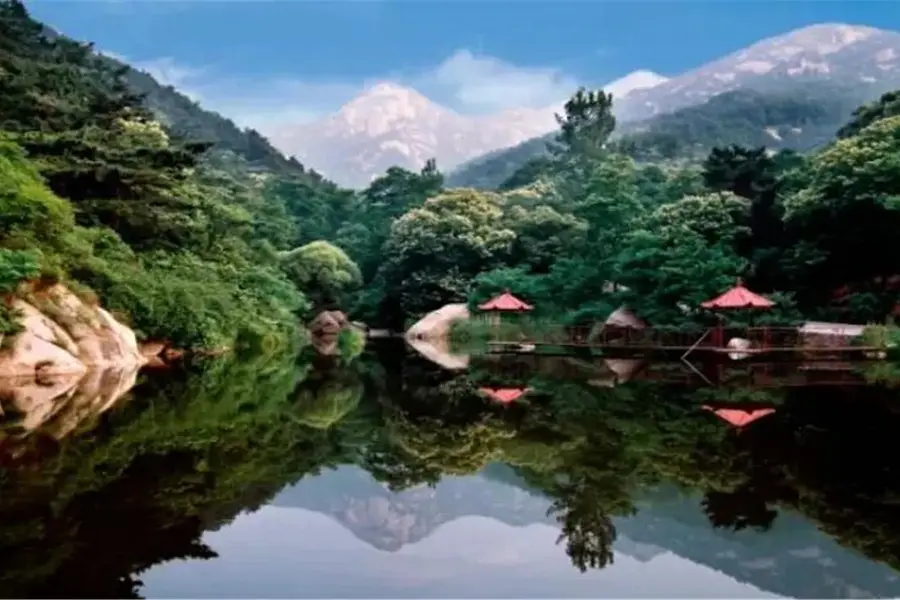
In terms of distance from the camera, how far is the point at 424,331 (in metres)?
27.6

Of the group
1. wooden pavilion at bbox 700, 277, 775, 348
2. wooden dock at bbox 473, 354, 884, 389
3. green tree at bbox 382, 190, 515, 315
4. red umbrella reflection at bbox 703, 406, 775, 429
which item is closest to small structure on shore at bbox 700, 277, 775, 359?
wooden pavilion at bbox 700, 277, 775, 348

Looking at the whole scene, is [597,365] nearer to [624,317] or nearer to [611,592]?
[624,317]

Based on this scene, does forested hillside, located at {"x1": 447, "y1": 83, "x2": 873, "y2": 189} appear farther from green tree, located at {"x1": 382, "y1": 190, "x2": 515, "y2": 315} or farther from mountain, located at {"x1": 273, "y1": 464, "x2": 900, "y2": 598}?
mountain, located at {"x1": 273, "y1": 464, "x2": 900, "y2": 598}

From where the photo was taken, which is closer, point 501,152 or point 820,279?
point 820,279

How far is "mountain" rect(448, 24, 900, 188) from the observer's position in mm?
69312

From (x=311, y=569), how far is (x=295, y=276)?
29.3 meters

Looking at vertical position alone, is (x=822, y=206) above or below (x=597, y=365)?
above

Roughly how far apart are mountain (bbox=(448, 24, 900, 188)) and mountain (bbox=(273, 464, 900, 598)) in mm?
51679

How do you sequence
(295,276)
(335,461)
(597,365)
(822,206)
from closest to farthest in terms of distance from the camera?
1. (335,461)
2. (597,365)
3. (822,206)
4. (295,276)

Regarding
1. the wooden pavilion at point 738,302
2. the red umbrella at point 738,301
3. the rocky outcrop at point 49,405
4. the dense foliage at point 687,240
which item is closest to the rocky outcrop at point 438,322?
the dense foliage at point 687,240

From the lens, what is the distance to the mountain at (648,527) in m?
4.01

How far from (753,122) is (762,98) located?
429 centimetres

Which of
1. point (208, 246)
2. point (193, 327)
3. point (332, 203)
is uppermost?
point (332, 203)

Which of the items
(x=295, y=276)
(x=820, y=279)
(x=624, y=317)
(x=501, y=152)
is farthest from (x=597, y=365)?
(x=501, y=152)
